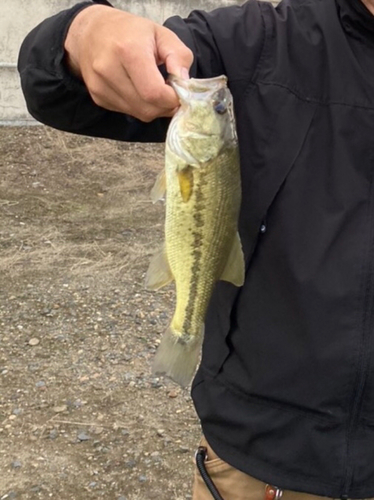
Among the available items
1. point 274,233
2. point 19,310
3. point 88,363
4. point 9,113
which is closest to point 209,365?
point 274,233

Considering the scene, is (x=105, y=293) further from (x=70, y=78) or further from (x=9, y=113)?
(x=9, y=113)

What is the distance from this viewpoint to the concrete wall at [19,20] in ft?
27.6

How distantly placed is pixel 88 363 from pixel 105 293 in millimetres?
939

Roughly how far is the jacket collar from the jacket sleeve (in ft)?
0.78

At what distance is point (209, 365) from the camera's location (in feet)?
6.95

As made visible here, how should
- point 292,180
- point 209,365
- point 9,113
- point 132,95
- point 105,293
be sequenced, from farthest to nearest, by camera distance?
1. point 9,113
2. point 105,293
3. point 209,365
4. point 292,180
5. point 132,95

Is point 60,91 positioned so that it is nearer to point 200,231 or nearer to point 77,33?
point 77,33

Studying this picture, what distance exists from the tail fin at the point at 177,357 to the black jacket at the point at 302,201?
0.24 m

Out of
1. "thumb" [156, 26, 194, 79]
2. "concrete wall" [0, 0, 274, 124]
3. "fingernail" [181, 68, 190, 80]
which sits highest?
"thumb" [156, 26, 194, 79]

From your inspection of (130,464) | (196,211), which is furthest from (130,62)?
(130,464)

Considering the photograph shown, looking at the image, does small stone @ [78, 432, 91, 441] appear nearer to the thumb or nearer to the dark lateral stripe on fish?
the dark lateral stripe on fish

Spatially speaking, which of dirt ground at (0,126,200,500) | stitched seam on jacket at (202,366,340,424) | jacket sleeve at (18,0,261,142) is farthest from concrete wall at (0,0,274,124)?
stitched seam on jacket at (202,366,340,424)

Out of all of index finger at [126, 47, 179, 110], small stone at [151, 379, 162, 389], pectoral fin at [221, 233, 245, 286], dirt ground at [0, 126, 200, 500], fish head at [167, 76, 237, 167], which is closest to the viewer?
index finger at [126, 47, 179, 110]

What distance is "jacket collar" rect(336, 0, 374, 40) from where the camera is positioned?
188 cm
